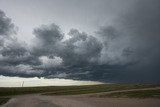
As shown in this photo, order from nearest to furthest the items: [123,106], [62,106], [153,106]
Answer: [153,106] → [123,106] → [62,106]

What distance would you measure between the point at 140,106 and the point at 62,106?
17.4 meters

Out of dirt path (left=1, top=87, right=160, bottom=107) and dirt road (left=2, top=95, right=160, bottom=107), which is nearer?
dirt road (left=2, top=95, right=160, bottom=107)

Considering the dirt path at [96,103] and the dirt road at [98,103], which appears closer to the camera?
the dirt road at [98,103]

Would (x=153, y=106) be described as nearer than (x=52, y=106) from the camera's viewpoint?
Yes

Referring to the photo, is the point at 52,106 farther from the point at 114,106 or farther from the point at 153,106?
the point at 153,106

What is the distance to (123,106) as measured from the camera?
42.1 metres

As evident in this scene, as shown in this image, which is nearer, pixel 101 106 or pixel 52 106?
pixel 101 106

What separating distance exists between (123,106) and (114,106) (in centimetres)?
176

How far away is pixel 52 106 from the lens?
49.7 m

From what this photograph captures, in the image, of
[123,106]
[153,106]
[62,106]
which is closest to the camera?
[153,106]

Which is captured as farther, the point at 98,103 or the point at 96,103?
the point at 96,103

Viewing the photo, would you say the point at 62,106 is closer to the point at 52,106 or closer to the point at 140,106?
the point at 52,106

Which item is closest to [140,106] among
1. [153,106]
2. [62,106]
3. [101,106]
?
[153,106]

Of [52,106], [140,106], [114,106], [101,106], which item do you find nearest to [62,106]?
[52,106]
